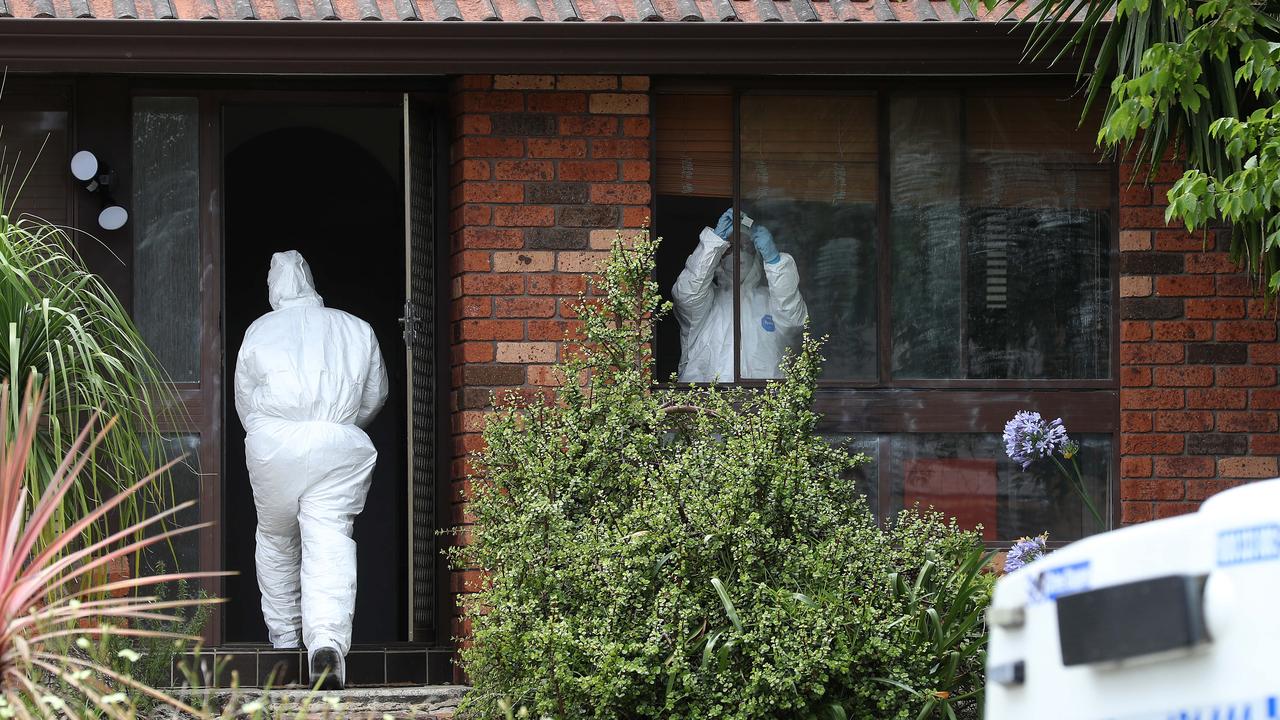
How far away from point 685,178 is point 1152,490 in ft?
7.67

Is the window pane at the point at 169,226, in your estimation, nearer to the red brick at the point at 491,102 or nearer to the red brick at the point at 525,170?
the red brick at the point at 491,102

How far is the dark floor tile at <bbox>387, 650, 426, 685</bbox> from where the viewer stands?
7066 mm

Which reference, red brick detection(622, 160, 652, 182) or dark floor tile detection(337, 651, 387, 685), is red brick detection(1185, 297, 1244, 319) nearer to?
red brick detection(622, 160, 652, 182)

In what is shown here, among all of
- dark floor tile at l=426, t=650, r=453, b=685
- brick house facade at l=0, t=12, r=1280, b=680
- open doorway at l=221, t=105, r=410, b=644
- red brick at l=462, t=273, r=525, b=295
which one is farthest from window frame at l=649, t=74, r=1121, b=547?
open doorway at l=221, t=105, r=410, b=644

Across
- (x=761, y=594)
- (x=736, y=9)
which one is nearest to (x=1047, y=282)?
(x=736, y=9)

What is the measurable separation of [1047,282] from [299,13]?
10.8 feet

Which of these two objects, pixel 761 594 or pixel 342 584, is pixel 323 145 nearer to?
pixel 342 584

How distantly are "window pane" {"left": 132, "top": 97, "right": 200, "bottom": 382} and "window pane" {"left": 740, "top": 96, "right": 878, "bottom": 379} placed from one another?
7.55 ft

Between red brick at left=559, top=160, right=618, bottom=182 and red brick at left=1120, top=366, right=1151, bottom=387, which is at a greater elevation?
red brick at left=559, top=160, right=618, bottom=182

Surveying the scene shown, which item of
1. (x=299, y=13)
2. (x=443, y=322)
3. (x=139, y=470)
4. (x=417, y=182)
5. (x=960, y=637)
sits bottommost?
(x=960, y=637)

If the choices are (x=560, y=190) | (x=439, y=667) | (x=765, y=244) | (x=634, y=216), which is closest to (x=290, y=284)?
(x=560, y=190)

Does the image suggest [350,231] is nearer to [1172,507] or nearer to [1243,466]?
[1172,507]

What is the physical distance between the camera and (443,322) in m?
7.20

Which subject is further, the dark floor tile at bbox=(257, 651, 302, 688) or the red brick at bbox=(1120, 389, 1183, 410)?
the red brick at bbox=(1120, 389, 1183, 410)
